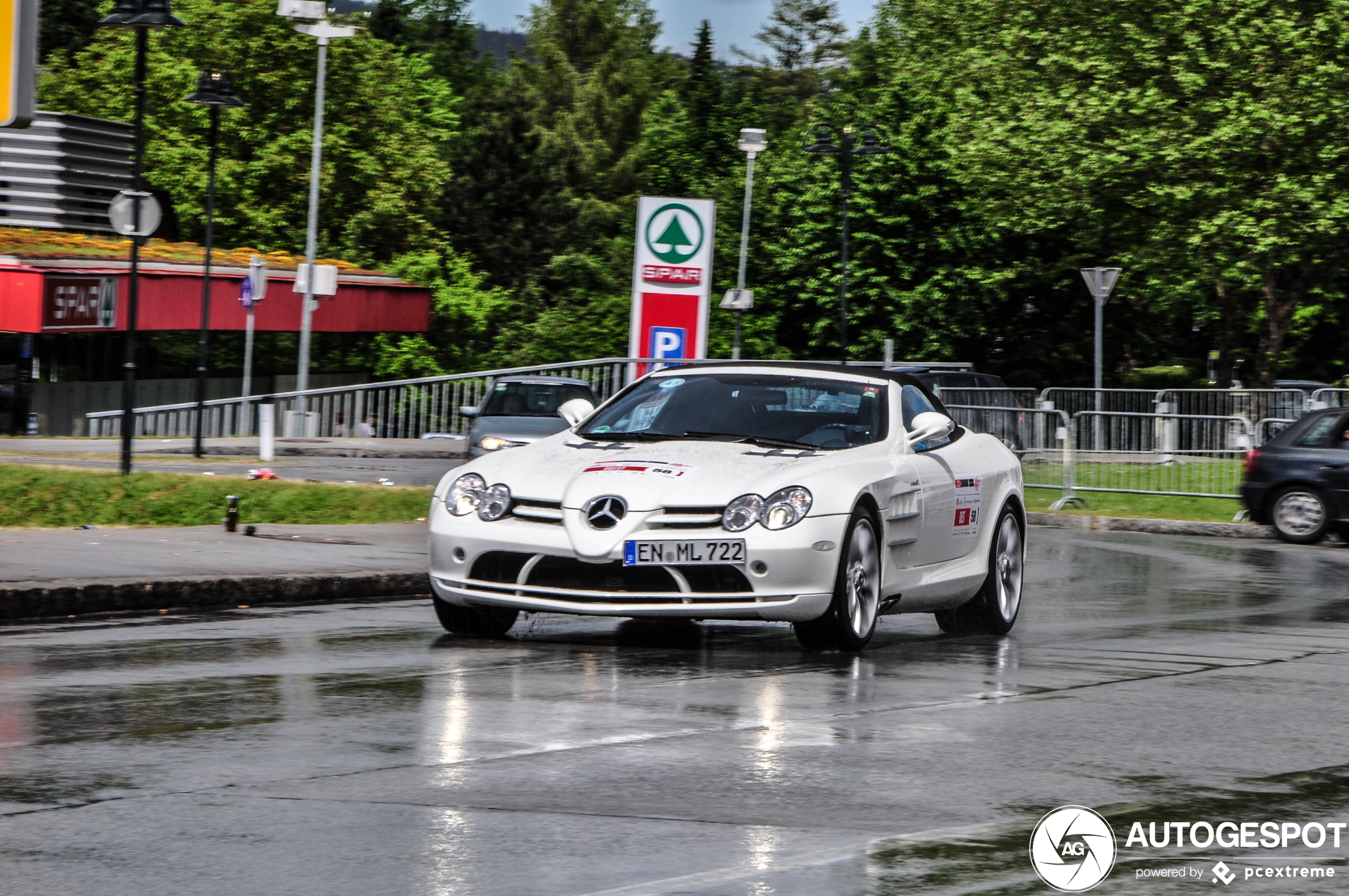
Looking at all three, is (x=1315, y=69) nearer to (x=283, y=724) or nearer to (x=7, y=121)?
(x=7, y=121)

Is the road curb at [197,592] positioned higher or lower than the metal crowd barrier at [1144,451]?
lower

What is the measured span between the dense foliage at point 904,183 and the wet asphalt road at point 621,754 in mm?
30129

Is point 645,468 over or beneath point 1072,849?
over

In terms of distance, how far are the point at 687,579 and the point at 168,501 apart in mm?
10529

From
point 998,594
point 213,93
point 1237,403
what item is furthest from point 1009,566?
point 213,93

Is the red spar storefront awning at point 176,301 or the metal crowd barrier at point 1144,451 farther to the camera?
the red spar storefront awning at point 176,301

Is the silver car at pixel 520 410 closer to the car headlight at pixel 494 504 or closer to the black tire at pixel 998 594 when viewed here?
the black tire at pixel 998 594

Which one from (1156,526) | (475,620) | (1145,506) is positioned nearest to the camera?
(475,620)

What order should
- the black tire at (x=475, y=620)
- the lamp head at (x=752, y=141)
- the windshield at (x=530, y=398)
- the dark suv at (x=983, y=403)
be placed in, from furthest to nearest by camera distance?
the lamp head at (x=752, y=141), the windshield at (x=530, y=398), the dark suv at (x=983, y=403), the black tire at (x=475, y=620)

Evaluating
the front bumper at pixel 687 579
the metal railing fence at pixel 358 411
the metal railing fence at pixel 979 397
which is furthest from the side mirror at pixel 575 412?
the metal railing fence at pixel 358 411

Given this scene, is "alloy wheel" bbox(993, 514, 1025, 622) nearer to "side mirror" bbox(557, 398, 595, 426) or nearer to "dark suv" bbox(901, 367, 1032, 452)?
"side mirror" bbox(557, 398, 595, 426)

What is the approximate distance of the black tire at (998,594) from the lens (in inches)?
448

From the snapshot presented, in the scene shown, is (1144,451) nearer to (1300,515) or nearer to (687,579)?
(1300,515)

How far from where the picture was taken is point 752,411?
10578mm
